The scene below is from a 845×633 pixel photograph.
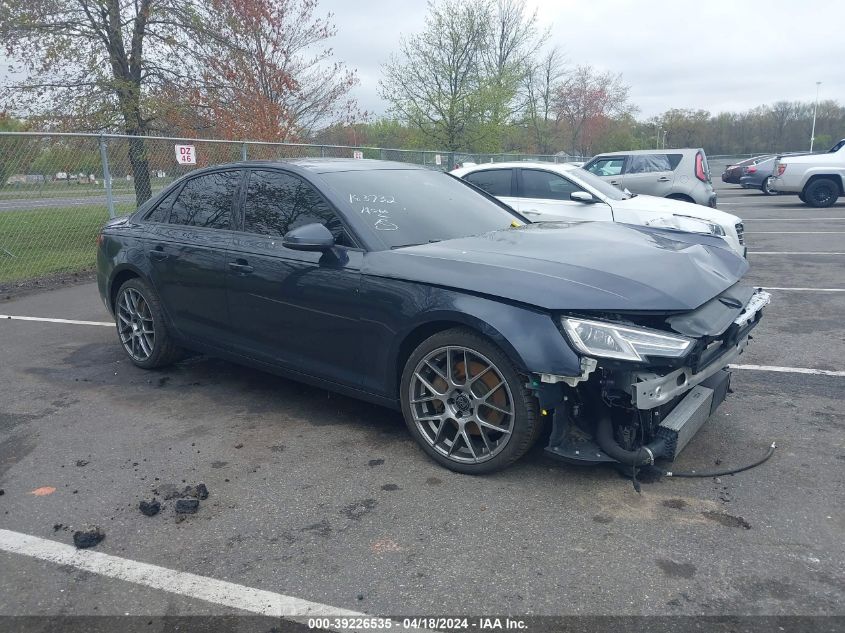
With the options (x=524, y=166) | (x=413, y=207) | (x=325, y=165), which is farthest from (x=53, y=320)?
(x=524, y=166)

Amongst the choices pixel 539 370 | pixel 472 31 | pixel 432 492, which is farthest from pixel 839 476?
pixel 472 31

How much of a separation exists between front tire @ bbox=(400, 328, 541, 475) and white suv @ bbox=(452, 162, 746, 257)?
17.1 feet

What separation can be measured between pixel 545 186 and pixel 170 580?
765cm

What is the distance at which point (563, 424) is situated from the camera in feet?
10.7

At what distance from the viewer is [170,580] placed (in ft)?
8.92

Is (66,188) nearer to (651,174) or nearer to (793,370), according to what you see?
(793,370)

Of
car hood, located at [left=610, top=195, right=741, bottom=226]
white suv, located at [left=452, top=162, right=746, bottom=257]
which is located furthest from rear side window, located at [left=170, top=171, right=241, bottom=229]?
car hood, located at [left=610, top=195, right=741, bottom=226]

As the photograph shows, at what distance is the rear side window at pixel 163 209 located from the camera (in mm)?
5277

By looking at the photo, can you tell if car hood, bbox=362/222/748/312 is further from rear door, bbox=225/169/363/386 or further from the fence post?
the fence post

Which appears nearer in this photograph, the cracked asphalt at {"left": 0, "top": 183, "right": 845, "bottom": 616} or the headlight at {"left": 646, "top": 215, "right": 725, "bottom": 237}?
the cracked asphalt at {"left": 0, "top": 183, "right": 845, "bottom": 616}

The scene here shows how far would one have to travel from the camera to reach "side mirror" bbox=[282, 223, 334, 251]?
3.80 metres

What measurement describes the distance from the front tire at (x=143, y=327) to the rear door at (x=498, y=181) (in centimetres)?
527

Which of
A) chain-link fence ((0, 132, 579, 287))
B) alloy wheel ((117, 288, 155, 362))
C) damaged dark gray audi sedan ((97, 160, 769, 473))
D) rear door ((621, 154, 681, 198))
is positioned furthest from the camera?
rear door ((621, 154, 681, 198))

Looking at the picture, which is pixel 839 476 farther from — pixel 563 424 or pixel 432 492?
pixel 432 492
